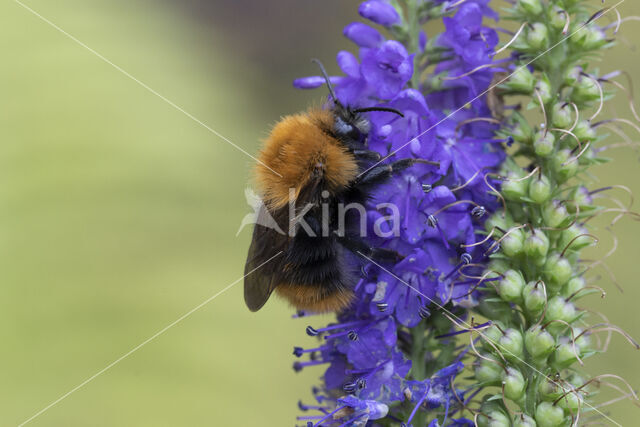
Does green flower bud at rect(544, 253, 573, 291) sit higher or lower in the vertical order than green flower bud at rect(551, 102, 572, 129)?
lower

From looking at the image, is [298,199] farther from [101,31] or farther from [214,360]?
[101,31]

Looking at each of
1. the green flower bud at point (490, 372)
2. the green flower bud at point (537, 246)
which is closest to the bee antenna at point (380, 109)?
A: the green flower bud at point (537, 246)

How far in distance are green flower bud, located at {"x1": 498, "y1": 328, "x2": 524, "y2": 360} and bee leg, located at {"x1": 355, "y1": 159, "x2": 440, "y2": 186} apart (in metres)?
0.82

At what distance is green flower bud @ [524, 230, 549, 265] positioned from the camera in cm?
281

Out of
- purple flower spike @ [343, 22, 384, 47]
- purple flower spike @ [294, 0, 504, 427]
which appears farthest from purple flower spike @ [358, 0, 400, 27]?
purple flower spike @ [343, 22, 384, 47]

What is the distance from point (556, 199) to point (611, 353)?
416 centimetres

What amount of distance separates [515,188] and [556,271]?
376mm

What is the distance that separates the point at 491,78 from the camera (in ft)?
10.9

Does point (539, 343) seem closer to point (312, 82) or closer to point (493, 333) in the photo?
point (493, 333)

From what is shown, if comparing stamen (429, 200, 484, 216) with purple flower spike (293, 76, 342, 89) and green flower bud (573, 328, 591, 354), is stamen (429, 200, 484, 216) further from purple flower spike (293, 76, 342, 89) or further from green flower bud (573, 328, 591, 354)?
purple flower spike (293, 76, 342, 89)

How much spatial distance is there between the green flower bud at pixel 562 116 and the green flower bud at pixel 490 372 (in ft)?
3.23

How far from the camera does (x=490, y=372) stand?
2.82m

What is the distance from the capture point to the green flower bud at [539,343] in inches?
107

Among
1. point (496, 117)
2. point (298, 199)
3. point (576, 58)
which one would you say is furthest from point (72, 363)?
point (576, 58)
